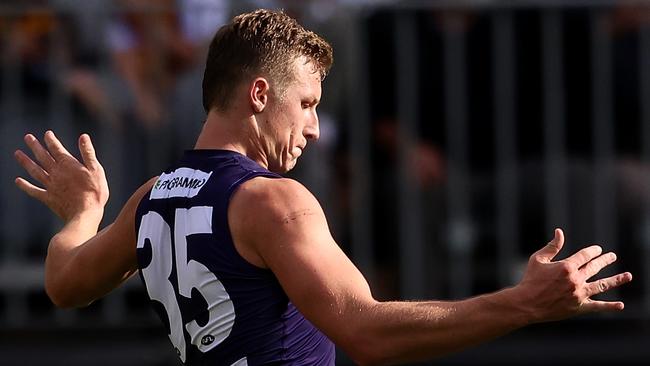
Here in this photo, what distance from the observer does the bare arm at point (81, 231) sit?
422 centimetres

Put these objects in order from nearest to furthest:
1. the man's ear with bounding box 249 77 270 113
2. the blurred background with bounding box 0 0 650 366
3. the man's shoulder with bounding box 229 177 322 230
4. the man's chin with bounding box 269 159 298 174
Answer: the man's shoulder with bounding box 229 177 322 230 → the man's ear with bounding box 249 77 270 113 → the man's chin with bounding box 269 159 298 174 → the blurred background with bounding box 0 0 650 366

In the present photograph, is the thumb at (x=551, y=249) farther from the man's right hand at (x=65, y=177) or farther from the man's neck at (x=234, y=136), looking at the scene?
the man's right hand at (x=65, y=177)

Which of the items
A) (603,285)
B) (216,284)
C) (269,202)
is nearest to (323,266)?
(269,202)

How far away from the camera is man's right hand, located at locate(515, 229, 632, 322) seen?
325cm

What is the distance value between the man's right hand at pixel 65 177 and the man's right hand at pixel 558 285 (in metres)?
1.77

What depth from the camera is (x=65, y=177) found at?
4477mm

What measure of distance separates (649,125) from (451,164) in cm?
107

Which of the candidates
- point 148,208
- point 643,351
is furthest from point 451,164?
point 148,208

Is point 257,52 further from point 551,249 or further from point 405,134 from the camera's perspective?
point 405,134

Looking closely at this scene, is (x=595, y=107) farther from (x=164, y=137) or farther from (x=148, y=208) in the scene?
(x=148, y=208)

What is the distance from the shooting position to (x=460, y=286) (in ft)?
23.2

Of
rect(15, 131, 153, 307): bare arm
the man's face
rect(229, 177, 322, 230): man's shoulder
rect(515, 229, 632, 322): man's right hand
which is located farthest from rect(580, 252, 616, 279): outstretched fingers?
rect(15, 131, 153, 307): bare arm

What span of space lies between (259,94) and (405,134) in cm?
334

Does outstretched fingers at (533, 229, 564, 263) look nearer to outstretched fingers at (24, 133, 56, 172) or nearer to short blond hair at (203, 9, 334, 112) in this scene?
short blond hair at (203, 9, 334, 112)
